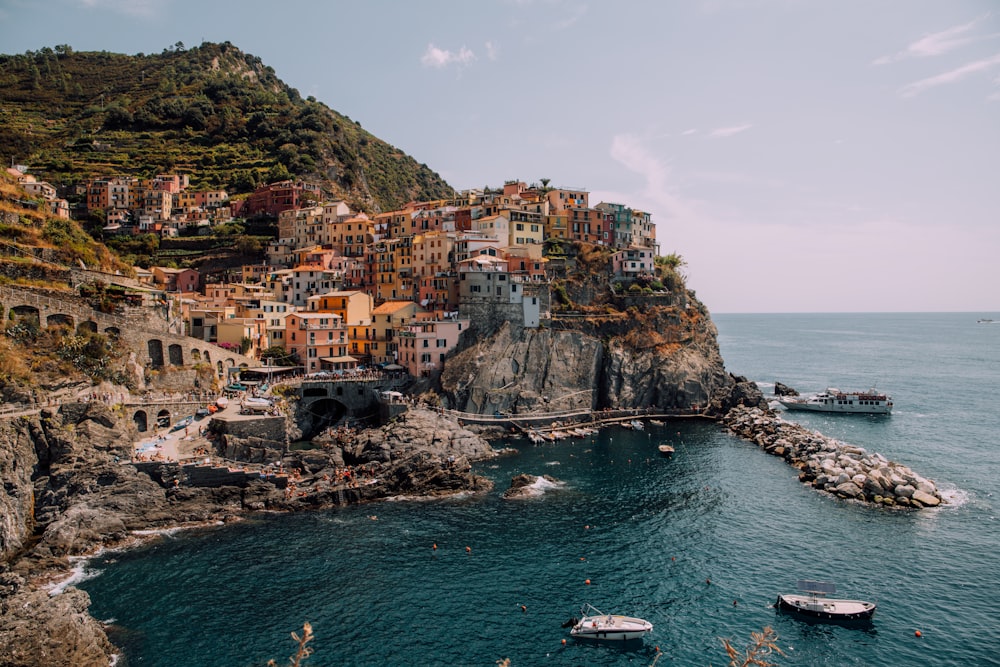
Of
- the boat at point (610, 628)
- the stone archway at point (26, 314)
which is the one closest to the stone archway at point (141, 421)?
the stone archway at point (26, 314)

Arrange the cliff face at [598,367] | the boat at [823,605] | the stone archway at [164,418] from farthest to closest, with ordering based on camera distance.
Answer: the cliff face at [598,367]
the stone archway at [164,418]
the boat at [823,605]

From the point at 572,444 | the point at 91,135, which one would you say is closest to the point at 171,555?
the point at 572,444

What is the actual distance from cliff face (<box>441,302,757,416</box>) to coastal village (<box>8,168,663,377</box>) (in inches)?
159

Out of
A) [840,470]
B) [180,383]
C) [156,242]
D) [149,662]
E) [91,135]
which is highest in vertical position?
[91,135]

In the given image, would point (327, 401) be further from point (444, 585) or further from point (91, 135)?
point (91, 135)

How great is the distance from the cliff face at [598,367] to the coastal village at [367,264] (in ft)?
13.3

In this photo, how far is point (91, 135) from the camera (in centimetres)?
13875

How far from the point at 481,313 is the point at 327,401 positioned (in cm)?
2238

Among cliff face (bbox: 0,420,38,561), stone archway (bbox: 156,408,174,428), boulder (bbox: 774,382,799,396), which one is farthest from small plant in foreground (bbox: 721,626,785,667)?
boulder (bbox: 774,382,799,396)

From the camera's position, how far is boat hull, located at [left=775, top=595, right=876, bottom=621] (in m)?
37.1

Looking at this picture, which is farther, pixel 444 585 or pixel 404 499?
pixel 404 499

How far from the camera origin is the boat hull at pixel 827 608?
3709 cm

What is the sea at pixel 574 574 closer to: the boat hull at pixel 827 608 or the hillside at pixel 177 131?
the boat hull at pixel 827 608

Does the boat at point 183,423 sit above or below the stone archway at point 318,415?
above
